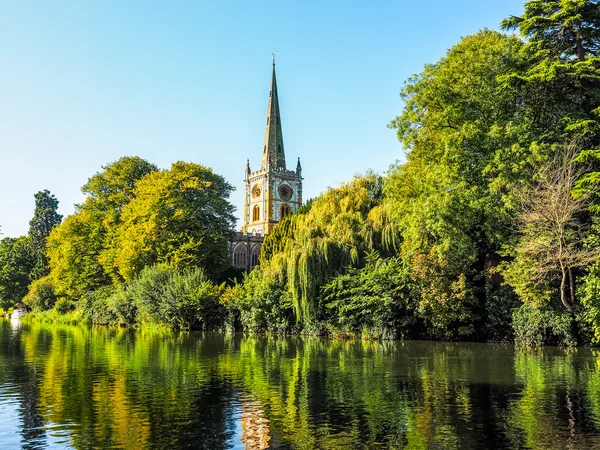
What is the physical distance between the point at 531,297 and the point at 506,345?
9.27 ft

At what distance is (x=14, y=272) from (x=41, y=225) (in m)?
9.29

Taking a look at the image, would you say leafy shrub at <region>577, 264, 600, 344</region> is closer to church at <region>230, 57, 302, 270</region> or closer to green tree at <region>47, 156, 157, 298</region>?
green tree at <region>47, 156, 157, 298</region>

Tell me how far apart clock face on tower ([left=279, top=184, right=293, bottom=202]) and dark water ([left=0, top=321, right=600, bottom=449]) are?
91202 millimetres

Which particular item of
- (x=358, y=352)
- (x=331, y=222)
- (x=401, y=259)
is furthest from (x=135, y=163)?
(x=358, y=352)

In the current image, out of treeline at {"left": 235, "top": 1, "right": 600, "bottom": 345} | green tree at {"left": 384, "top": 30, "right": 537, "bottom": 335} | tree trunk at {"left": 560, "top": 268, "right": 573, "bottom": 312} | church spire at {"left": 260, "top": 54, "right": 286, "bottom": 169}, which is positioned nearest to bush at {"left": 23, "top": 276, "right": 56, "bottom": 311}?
treeline at {"left": 235, "top": 1, "right": 600, "bottom": 345}

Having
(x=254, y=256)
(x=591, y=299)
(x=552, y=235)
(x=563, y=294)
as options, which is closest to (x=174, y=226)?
(x=552, y=235)

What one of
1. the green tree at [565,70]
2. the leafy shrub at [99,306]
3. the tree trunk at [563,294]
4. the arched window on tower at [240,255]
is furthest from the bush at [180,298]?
the arched window on tower at [240,255]

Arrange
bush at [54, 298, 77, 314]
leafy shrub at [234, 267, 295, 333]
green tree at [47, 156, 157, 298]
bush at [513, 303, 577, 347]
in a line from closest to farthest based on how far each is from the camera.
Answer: bush at [513, 303, 577, 347], leafy shrub at [234, 267, 295, 333], green tree at [47, 156, 157, 298], bush at [54, 298, 77, 314]

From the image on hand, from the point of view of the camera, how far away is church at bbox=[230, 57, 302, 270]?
112688 millimetres

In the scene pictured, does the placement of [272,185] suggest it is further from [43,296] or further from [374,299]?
[374,299]

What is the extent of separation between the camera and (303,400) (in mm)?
13867

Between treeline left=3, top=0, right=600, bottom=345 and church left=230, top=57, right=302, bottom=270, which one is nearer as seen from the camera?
treeline left=3, top=0, right=600, bottom=345

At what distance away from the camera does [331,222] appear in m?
36.0

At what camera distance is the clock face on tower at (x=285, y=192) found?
114875 mm
